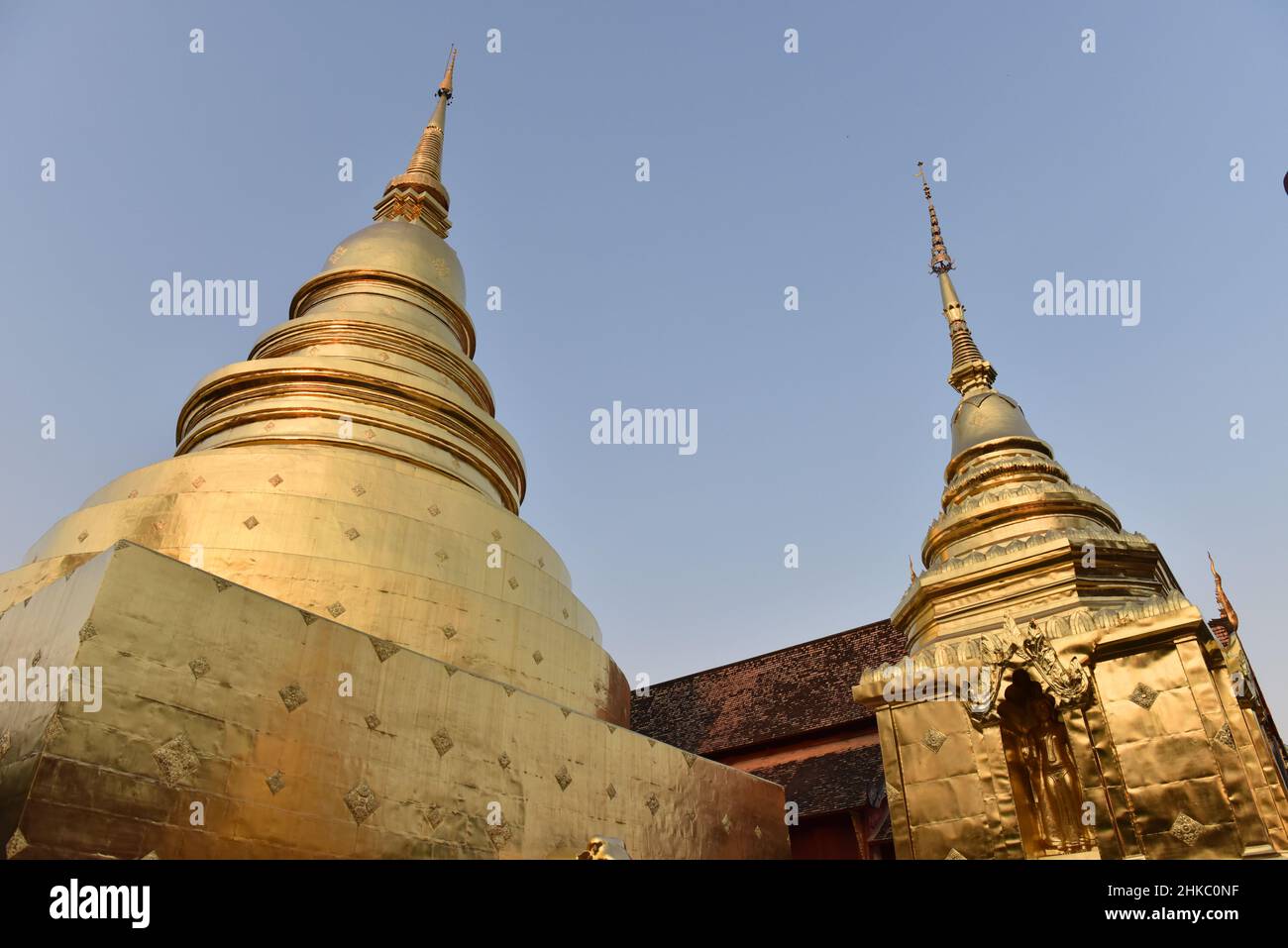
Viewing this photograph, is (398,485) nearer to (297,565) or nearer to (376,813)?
(297,565)

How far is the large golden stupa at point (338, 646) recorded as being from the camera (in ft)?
15.2

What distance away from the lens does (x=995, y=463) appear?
9.81 metres

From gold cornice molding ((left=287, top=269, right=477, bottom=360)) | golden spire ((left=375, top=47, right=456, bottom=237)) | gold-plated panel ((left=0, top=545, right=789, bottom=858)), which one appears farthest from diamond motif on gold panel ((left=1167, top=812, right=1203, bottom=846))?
golden spire ((left=375, top=47, right=456, bottom=237))

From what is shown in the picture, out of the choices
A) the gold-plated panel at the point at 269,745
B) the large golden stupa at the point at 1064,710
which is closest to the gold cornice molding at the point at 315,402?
the gold-plated panel at the point at 269,745

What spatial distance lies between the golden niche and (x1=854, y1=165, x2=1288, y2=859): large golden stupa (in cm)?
1

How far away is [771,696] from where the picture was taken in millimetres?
14938

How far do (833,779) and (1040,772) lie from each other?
5.70 metres

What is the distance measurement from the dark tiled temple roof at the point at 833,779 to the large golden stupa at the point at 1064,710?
3889mm

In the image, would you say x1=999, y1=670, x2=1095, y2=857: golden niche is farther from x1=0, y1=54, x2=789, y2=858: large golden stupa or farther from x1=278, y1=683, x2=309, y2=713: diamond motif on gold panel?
x1=278, y1=683, x2=309, y2=713: diamond motif on gold panel

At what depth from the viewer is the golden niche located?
6.95 m

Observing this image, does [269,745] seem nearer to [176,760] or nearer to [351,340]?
[176,760]

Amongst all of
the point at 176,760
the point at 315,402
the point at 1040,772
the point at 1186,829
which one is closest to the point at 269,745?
the point at 176,760

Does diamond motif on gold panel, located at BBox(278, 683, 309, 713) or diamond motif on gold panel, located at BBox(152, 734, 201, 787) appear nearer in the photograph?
diamond motif on gold panel, located at BBox(152, 734, 201, 787)
